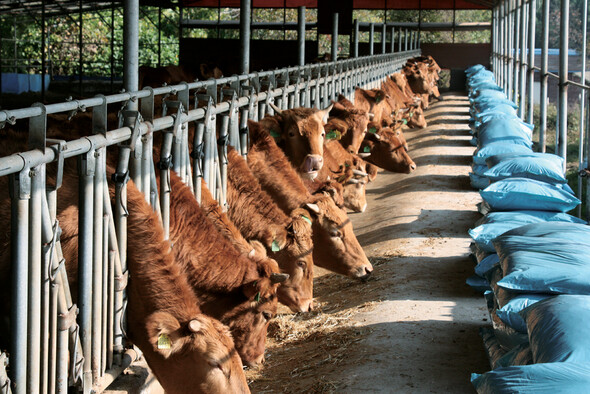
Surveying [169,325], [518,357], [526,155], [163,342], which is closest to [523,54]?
[526,155]

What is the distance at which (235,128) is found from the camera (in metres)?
7.61

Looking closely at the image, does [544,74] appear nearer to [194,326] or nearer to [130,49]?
[130,49]

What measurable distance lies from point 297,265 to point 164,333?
300cm

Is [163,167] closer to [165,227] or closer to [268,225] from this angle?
[165,227]

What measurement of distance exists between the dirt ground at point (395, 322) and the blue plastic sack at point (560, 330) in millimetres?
1055

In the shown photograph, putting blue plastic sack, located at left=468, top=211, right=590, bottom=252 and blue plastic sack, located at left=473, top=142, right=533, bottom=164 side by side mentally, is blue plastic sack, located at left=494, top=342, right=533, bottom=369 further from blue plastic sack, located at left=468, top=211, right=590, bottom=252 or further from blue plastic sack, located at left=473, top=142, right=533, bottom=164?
blue plastic sack, located at left=473, top=142, right=533, bottom=164

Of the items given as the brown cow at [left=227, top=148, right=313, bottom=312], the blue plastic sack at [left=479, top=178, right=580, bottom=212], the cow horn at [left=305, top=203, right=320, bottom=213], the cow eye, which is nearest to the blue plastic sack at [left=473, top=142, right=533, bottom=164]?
the blue plastic sack at [left=479, top=178, right=580, bottom=212]

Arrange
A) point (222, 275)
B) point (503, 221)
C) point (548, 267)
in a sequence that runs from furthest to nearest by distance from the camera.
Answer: point (503, 221) → point (548, 267) → point (222, 275)

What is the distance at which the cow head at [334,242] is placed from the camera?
7902 millimetres

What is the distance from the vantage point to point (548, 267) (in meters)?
6.02

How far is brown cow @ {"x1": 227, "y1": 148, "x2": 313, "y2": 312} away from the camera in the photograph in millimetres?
6801

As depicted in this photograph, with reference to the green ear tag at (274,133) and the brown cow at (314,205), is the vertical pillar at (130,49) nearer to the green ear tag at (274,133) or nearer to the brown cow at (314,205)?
the brown cow at (314,205)

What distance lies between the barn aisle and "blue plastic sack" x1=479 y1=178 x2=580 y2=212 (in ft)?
2.80

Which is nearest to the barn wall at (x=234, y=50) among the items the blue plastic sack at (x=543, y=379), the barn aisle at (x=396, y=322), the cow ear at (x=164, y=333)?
the barn aisle at (x=396, y=322)
